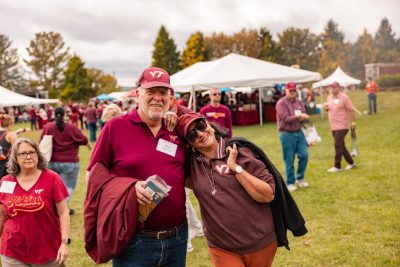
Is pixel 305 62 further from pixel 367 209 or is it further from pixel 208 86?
pixel 367 209

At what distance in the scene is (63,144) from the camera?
661cm

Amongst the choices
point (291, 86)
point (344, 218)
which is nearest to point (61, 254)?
point (344, 218)

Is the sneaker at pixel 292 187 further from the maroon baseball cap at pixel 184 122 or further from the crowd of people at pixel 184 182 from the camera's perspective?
the maroon baseball cap at pixel 184 122

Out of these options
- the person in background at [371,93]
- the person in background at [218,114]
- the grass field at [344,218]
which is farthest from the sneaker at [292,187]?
the person in background at [371,93]

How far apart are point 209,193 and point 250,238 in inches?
15.8

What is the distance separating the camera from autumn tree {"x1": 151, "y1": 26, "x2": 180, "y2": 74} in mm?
62812

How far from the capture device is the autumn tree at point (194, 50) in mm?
62094

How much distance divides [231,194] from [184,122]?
571mm

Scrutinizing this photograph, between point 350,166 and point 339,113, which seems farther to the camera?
point 350,166

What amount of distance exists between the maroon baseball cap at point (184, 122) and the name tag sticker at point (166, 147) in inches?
4.6

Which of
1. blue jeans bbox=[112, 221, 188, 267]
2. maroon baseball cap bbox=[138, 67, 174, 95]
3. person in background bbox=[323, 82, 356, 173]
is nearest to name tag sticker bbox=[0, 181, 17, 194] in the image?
blue jeans bbox=[112, 221, 188, 267]

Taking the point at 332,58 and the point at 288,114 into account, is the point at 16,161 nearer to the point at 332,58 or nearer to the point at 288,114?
the point at 288,114

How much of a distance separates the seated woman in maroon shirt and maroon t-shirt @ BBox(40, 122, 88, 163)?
14.4 feet

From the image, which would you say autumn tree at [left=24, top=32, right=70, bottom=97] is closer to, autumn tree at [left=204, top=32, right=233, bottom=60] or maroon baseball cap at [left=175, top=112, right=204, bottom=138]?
autumn tree at [left=204, top=32, right=233, bottom=60]
